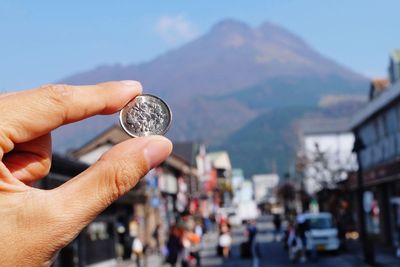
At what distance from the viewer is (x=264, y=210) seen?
5773 inches

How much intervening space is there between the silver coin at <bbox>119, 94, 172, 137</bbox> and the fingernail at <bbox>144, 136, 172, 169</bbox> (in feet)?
0.45

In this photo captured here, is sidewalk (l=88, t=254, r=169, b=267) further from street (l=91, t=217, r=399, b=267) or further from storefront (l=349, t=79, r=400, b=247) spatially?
storefront (l=349, t=79, r=400, b=247)

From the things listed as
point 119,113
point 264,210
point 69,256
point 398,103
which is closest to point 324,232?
point 398,103

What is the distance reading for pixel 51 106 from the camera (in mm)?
2441

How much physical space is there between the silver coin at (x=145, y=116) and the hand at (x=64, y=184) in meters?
0.06

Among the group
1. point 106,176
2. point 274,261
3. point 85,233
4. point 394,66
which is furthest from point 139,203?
point 106,176

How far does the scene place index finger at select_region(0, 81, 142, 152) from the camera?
241cm

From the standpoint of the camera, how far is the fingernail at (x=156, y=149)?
2512 millimetres

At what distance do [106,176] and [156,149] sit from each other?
0.19 m

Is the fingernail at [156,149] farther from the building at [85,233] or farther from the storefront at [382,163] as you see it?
the storefront at [382,163]

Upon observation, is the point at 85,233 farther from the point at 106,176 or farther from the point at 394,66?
the point at 106,176

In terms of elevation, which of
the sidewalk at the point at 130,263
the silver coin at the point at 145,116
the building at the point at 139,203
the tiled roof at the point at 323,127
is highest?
the tiled roof at the point at 323,127

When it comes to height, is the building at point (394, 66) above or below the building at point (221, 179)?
below

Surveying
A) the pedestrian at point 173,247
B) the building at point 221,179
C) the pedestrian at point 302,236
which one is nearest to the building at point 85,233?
the pedestrian at point 173,247
